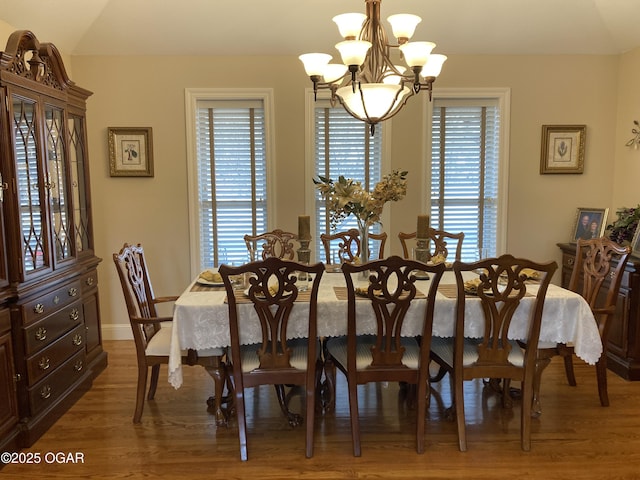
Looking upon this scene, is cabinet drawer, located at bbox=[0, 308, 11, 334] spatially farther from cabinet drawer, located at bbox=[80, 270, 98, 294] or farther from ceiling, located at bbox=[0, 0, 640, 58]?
ceiling, located at bbox=[0, 0, 640, 58]

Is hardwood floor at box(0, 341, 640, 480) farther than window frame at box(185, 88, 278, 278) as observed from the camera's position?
No

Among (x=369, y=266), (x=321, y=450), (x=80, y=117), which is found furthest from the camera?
(x=80, y=117)

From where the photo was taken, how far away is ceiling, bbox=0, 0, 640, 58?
374 centimetres

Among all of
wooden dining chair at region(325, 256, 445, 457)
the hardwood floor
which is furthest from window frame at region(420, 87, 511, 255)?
wooden dining chair at region(325, 256, 445, 457)

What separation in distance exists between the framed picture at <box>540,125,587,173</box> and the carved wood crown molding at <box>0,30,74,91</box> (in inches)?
148

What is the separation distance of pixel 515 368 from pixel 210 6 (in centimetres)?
331

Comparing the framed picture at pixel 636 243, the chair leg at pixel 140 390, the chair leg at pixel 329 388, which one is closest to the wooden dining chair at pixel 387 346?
the chair leg at pixel 329 388

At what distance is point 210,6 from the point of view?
12.3 ft

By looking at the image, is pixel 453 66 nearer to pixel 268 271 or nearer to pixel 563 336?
pixel 563 336

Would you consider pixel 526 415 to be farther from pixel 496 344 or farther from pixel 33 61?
pixel 33 61

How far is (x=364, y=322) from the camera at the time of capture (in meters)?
2.53

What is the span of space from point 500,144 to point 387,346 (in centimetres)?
256

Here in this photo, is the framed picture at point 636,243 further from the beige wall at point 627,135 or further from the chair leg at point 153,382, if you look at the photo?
the chair leg at point 153,382

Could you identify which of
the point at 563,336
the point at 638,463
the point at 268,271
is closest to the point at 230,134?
the point at 268,271
